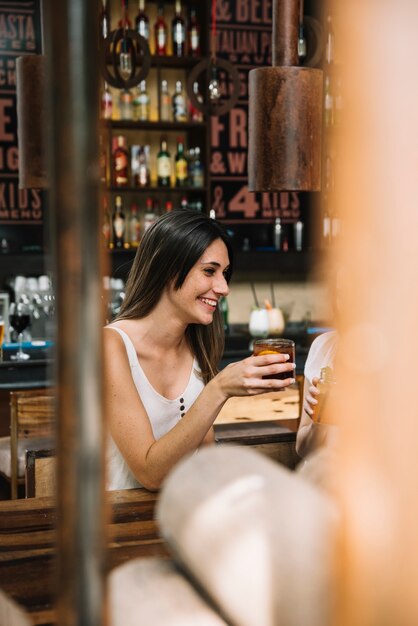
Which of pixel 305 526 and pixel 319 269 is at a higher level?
pixel 305 526

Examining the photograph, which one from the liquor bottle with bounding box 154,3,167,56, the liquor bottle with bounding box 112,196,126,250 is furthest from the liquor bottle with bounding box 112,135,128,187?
the liquor bottle with bounding box 154,3,167,56

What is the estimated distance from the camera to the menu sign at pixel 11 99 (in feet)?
17.2

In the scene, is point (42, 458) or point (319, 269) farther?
point (319, 269)

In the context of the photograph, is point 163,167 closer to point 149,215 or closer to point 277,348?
point 149,215

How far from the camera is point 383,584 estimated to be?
0.58 m

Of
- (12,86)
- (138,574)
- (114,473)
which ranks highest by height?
(12,86)

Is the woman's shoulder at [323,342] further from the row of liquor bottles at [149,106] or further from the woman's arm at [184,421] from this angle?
the row of liquor bottles at [149,106]

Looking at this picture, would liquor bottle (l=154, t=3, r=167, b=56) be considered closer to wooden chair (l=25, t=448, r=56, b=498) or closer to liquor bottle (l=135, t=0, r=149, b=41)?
liquor bottle (l=135, t=0, r=149, b=41)

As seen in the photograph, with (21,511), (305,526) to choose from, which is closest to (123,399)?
(21,511)

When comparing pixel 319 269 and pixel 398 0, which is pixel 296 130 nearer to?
pixel 398 0

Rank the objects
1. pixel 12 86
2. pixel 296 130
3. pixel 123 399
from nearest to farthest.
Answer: pixel 123 399 < pixel 296 130 < pixel 12 86

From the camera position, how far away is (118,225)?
17.5ft

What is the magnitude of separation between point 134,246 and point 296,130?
3327mm

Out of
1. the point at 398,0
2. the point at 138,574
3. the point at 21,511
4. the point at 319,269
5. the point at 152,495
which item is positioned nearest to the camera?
the point at 398,0
